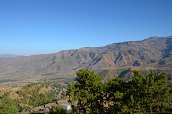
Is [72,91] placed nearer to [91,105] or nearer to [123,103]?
[91,105]

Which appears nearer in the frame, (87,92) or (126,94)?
(126,94)

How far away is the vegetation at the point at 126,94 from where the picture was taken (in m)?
63.9

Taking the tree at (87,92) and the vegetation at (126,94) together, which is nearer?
the vegetation at (126,94)

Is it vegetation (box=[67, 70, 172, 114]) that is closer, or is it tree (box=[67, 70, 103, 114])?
vegetation (box=[67, 70, 172, 114])

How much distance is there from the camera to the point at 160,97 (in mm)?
64250

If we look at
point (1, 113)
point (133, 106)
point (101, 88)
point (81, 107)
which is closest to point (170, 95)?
point (133, 106)

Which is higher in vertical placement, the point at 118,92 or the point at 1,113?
the point at 118,92

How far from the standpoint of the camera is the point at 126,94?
222 feet

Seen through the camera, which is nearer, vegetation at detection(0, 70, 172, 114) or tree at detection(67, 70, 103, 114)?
vegetation at detection(0, 70, 172, 114)

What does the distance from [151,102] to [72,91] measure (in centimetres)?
1970

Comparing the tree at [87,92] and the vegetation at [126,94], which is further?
the tree at [87,92]

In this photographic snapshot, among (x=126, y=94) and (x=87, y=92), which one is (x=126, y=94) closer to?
(x=126, y=94)

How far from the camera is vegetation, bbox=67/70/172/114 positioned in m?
63.9

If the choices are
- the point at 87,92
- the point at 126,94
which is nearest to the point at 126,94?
the point at 126,94
